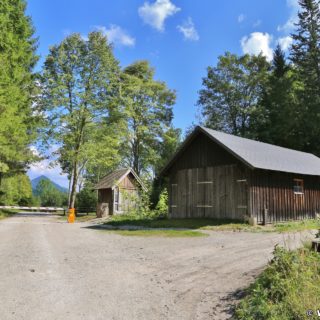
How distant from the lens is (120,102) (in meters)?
37.1

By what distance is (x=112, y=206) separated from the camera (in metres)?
35.0

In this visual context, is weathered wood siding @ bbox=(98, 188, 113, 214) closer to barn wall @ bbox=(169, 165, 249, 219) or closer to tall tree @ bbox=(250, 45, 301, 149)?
barn wall @ bbox=(169, 165, 249, 219)

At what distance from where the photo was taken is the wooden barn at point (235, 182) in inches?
778

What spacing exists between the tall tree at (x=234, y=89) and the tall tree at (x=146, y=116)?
19.0 ft

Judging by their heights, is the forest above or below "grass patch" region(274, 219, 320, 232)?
above

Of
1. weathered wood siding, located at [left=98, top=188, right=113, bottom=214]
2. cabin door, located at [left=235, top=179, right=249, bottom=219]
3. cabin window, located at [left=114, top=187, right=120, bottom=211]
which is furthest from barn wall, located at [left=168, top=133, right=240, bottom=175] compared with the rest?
weathered wood siding, located at [left=98, top=188, right=113, bottom=214]

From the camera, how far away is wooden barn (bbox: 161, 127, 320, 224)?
19766 millimetres

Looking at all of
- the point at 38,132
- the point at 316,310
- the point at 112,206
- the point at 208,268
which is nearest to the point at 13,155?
the point at 38,132

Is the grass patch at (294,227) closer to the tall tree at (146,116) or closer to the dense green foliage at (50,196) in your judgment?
the tall tree at (146,116)

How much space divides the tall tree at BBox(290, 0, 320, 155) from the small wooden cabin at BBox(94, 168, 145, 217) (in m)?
19.2

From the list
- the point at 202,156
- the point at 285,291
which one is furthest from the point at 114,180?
the point at 285,291

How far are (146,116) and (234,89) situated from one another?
482 inches

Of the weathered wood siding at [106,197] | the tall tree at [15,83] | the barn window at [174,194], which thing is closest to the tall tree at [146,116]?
the weathered wood siding at [106,197]

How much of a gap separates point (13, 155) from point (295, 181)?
1941cm
